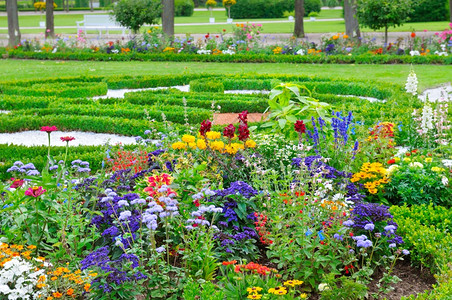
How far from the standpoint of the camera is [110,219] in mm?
4133

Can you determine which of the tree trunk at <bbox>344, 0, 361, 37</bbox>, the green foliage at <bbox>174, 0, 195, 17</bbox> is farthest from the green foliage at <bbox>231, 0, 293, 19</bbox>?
the tree trunk at <bbox>344, 0, 361, 37</bbox>

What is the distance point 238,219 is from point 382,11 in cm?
1326

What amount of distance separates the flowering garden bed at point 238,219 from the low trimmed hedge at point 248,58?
9.18 metres

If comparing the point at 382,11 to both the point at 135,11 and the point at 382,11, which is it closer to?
the point at 382,11

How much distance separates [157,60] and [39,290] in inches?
555

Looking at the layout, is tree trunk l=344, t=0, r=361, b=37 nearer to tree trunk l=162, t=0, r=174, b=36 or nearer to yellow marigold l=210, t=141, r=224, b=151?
tree trunk l=162, t=0, r=174, b=36

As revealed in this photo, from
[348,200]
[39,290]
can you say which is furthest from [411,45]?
[39,290]

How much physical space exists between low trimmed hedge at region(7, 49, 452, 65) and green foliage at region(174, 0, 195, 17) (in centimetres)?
2640

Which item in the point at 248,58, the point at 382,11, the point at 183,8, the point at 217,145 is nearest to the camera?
the point at 217,145

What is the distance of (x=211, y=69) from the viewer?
14492 millimetres

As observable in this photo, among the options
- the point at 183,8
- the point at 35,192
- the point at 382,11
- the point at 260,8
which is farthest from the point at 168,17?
the point at 183,8

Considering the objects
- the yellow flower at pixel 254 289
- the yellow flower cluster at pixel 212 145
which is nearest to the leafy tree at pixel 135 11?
the yellow flower cluster at pixel 212 145

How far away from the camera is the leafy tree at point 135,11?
19.2m

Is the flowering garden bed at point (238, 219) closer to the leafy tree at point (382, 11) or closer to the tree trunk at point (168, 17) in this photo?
the leafy tree at point (382, 11)
